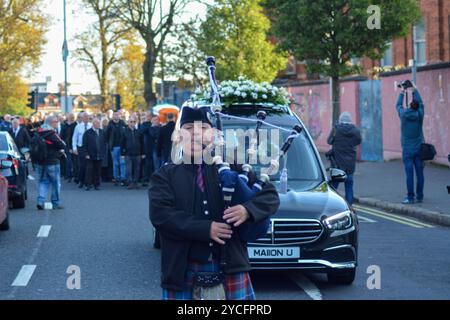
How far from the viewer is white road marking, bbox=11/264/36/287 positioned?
10.8 m

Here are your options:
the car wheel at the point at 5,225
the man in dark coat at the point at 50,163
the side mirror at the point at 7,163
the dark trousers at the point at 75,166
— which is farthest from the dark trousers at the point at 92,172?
the car wheel at the point at 5,225

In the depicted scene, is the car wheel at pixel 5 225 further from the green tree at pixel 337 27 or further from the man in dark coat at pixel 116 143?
the green tree at pixel 337 27

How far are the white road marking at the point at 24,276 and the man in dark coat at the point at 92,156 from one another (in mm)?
13150

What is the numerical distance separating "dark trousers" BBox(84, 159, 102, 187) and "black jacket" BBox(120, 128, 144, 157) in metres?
0.80

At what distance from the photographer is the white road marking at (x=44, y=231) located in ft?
49.6

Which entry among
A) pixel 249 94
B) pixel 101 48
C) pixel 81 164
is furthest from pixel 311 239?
pixel 101 48

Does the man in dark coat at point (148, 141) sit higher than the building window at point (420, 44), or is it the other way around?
the building window at point (420, 44)

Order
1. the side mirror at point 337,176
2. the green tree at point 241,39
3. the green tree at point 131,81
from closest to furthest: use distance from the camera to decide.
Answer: the side mirror at point 337,176
the green tree at point 241,39
the green tree at point 131,81

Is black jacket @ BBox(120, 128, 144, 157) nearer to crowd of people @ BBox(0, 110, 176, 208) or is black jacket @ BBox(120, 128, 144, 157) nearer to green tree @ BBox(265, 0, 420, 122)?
crowd of people @ BBox(0, 110, 176, 208)

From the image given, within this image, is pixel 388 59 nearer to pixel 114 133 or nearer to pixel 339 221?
pixel 114 133

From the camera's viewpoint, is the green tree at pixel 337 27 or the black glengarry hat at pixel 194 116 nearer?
the black glengarry hat at pixel 194 116

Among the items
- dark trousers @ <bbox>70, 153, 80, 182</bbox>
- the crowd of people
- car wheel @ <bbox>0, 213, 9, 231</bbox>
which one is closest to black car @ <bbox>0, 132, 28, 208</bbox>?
car wheel @ <bbox>0, 213, 9, 231</bbox>

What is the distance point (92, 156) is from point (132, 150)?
111cm
